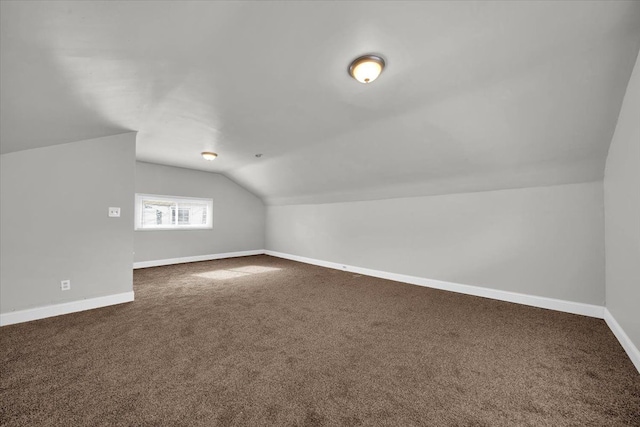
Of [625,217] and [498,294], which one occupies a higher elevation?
[625,217]

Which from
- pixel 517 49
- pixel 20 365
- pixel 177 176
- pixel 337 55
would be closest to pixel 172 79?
pixel 337 55

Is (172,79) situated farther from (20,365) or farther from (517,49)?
(517,49)

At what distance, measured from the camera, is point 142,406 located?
147 cm

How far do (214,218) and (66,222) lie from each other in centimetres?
382

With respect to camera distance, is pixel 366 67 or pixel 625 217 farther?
pixel 625 217

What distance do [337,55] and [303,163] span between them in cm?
279

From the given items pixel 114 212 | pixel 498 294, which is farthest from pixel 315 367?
pixel 114 212

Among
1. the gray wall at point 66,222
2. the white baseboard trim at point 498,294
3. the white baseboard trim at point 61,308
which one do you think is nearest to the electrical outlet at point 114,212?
the gray wall at point 66,222

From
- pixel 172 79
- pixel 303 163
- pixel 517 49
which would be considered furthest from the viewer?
pixel 303 163

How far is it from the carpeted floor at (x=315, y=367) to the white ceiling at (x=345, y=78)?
2.03 meters

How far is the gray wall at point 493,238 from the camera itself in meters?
2.98

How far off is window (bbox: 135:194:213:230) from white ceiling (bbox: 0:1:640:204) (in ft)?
9.25

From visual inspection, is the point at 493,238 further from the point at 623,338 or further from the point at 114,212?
the point at 114,212

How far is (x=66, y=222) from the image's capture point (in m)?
3.00
